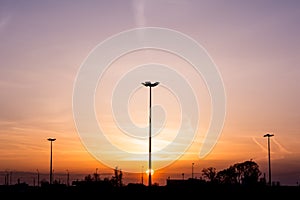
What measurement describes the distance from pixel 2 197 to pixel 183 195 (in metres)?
22.0

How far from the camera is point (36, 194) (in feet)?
207

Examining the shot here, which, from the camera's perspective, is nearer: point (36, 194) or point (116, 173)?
point (36, 194)

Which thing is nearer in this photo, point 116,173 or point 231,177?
point 116,173

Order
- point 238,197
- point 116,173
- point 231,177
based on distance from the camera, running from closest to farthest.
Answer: point 238,197 → point 116,173 → point 231,177

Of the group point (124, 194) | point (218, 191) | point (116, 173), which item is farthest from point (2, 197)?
point (116, 173)

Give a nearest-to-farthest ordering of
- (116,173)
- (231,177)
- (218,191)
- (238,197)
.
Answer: (238,197) < (218,191) < (116,173) < (231,177)

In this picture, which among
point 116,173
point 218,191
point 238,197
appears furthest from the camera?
point 116,173

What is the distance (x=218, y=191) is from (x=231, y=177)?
9236cm

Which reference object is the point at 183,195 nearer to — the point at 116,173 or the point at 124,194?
the point at 124,194

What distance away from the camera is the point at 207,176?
159 m

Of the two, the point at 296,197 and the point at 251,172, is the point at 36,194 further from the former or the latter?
the point at 251,172

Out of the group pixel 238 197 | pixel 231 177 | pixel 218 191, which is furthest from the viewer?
pixel 231 177

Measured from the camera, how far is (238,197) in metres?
59.9

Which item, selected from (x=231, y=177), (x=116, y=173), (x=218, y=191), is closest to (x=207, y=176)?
(x=231, y=177)
